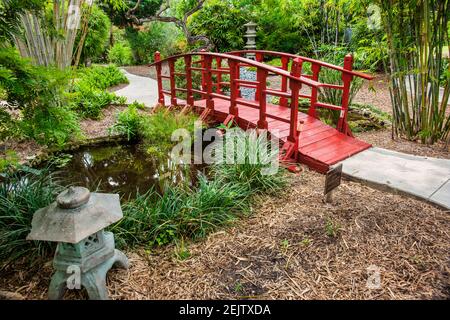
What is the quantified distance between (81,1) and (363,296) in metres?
4.57

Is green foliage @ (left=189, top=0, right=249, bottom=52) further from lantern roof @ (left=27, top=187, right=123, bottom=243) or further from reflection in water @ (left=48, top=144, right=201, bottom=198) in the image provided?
lantern roof @ (left=27, top=187, right=123, bottom=243)

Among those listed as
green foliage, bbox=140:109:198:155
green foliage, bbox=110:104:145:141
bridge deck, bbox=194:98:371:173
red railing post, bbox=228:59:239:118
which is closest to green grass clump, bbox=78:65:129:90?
green foliage, bbox=110:104:145:141

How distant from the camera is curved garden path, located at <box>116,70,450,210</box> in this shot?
265 centimetres

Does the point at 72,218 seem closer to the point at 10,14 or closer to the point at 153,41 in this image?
the point at 10,14

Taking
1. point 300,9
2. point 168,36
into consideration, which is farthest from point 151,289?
point 168,36

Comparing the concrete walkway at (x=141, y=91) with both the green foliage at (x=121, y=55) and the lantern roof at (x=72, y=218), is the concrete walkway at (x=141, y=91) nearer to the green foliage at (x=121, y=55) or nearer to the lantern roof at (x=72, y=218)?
the green foliage at (x=121, y=55)

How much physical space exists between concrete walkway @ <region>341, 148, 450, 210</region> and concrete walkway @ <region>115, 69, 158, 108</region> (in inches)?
180

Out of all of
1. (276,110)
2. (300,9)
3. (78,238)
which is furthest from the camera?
(300,9)

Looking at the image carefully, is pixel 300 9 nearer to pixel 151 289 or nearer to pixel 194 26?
pixel 194 26

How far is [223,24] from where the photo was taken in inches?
446

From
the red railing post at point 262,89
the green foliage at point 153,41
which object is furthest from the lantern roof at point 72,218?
the green foliage at point 153,41

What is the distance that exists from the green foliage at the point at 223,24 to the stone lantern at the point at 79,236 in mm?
10548

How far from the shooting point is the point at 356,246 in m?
2.11

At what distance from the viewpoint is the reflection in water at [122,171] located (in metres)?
3.63
